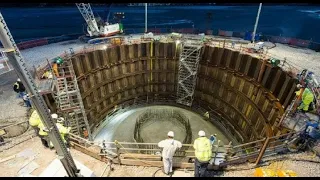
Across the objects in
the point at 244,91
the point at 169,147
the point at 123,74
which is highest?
the point at 169,147

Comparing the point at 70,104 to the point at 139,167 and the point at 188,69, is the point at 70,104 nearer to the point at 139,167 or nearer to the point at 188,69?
the point at 139,167

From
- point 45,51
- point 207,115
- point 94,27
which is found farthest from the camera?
point 94,27

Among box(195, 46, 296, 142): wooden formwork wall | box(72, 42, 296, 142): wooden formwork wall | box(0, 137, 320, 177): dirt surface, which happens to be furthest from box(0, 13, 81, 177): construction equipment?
box(72, 42, 296, 142): wooden formwork wall

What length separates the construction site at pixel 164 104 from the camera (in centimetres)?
922

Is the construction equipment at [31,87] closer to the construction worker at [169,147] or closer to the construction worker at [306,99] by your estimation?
the construction worker at [169,147]

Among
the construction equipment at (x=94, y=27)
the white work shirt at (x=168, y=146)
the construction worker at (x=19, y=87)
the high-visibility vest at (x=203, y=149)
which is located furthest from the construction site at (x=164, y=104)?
the high-visibility vest at (x=203, y=149)

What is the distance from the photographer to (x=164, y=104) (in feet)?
81.9

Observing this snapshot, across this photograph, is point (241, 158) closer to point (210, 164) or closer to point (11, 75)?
point (210, 164)

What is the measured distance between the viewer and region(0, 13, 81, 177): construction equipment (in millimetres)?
4410

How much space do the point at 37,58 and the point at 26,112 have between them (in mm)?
9974

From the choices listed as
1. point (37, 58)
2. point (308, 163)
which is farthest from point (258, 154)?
point (37, 58)

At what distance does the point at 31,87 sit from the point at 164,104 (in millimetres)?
20227

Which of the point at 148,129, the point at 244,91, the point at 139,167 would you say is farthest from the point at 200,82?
the point at 139,167

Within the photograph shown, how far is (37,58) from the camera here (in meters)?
20.8
